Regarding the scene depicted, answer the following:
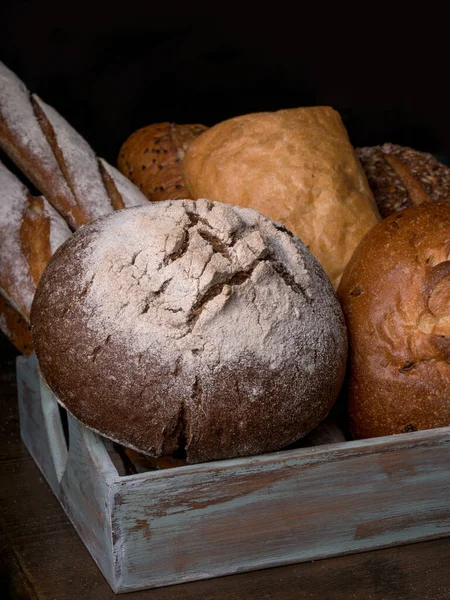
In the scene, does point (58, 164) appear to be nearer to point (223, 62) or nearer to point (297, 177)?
point (297, 177)

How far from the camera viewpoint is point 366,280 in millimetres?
1587

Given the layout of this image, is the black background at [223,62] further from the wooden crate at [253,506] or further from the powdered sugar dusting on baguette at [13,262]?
the wooden crate at [253,506]

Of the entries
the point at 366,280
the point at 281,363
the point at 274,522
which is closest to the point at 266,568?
the point at 274,522

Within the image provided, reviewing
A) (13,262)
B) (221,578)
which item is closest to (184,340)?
(221,578)

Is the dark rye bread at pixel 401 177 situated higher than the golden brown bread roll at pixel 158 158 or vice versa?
the golden brown bread roll at pixel 158 158

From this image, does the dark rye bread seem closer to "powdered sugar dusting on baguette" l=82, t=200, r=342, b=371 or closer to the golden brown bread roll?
the golden brown bread roll

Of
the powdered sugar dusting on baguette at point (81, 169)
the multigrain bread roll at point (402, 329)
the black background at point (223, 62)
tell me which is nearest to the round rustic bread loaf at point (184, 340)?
the multigrain bread roll at point (402, 329)

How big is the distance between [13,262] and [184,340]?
0.67 metres

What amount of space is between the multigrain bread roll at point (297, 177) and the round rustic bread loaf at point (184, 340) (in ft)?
1.38

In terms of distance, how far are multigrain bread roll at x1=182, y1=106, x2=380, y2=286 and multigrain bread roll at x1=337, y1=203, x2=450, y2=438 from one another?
230 mm

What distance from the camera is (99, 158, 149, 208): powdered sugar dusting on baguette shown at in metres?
1.98

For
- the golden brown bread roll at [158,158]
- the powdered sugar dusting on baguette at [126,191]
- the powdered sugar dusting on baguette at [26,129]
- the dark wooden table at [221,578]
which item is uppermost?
the powdered sugar dusting on baguette at [26,129]

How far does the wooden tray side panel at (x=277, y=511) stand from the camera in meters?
1.33

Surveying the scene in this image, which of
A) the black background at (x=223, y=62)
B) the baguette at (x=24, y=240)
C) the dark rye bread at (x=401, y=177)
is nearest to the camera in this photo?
the baguette at (x=24, y=240)
